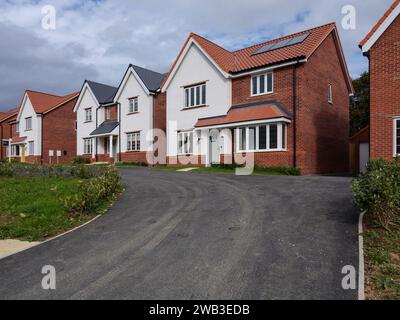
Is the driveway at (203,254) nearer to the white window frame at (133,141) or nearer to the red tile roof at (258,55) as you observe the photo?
the red tile roof at (258,55)

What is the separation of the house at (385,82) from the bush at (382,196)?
766 cm

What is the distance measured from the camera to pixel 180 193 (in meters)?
10.9

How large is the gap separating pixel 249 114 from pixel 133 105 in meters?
13.5

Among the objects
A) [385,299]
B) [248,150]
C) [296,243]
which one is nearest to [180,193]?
[296,243]

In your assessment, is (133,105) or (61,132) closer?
(133,105)

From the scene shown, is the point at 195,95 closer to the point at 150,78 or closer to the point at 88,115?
the point at 150,78

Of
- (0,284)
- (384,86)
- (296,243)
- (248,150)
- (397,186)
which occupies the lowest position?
(0,284)

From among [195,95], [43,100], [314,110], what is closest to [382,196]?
[314,110]

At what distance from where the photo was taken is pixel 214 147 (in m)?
21.6

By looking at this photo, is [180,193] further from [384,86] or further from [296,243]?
[384,86]

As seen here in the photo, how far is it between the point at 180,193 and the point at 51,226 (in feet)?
14.8

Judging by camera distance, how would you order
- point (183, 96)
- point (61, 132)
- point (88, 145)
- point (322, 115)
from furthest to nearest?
1. point (61, 132)
2. point (88, 145)
3. point (183, 96)
4. point (322, 115)

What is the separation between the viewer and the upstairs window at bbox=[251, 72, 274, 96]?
19500 mm

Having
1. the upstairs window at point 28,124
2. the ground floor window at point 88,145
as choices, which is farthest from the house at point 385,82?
the upstairs window at point 28,124
